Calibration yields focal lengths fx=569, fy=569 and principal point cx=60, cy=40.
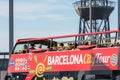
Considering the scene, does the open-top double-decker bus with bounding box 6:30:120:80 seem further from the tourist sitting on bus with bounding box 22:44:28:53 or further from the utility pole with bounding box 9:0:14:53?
the utility pole with bounding box 9:0:14:53

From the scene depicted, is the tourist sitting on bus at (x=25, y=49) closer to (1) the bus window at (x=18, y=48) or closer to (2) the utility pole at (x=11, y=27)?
(1) the bus window at (x=18, y=48)

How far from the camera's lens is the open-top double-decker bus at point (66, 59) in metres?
19.2

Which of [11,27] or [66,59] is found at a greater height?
[11,27]

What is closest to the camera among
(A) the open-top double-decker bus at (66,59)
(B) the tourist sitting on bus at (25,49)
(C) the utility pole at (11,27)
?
(A) the open-top double-decker bus at (66,59)

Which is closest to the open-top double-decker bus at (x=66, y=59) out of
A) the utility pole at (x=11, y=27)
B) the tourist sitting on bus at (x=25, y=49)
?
the tourist sitting on bus at (x=25, y=49)

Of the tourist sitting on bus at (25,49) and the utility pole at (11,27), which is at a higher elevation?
the utility pole at (11,27)

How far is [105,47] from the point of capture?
19.6m

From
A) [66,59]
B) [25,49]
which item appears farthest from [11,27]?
[66,59]

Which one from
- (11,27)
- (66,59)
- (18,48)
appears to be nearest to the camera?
(66,59)

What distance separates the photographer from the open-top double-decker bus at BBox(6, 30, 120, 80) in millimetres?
19250

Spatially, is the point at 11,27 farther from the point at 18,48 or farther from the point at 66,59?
the point at 66,59

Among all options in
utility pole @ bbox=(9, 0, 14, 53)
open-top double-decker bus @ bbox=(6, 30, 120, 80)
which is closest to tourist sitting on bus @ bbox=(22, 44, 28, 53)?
open-top double-decker bus @ bbox=(6, 30, 120, 80)

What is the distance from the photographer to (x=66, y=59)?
2134 cm

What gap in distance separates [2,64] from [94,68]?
275 ft
